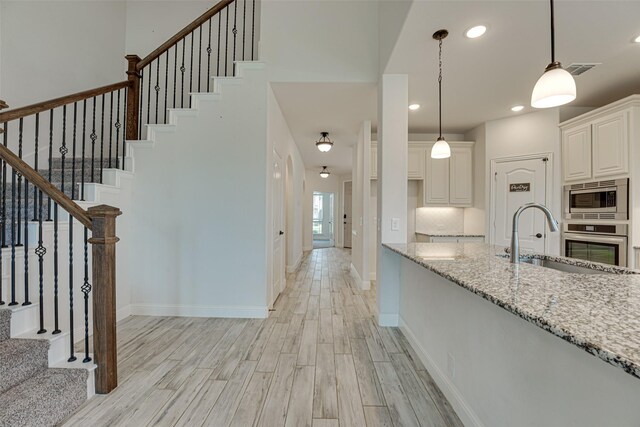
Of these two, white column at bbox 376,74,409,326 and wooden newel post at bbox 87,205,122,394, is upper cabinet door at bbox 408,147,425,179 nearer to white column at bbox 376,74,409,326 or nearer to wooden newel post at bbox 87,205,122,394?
white column at bbox 376,74,409,326

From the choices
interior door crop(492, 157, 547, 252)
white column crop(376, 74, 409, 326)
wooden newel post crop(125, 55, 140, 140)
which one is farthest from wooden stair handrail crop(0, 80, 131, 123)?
interior door crop(492, 157, 547, 252)

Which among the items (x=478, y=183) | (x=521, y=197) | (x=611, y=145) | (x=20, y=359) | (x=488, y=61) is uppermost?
(x=488, y=61)

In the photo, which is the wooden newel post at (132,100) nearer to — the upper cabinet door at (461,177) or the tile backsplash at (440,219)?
the tile backsplash at (440,219)

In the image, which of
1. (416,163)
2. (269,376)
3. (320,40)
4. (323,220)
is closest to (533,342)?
(269,376)

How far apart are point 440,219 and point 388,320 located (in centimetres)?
273

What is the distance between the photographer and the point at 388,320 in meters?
3.05

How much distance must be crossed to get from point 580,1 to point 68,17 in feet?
18.1

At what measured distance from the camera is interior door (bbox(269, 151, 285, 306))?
3814 mm

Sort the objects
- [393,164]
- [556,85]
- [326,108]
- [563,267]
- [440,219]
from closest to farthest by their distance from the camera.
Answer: [556,85] → [563,267] → [393,164] → [326,108] → [440,219]

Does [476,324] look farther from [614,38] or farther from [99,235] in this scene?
[614,38]

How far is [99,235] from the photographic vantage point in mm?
1896

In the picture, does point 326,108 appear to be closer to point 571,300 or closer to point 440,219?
point 440,219

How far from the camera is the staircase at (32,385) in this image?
4.97 ft

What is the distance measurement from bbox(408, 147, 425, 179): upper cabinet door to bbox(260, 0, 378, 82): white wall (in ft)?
6.39
